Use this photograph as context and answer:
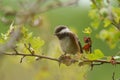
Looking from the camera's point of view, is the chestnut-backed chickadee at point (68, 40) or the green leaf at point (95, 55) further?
the chestnut-backed chickadee at point (68, 40)

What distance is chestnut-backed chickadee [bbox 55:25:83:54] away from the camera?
2120mm

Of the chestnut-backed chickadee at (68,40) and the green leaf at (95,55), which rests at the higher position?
the chestnut-backed chickadee at (68,40)

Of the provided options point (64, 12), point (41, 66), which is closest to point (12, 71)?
point (41, 66)

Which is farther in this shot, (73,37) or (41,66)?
(41,66)

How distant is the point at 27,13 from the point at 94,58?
1.73 ft

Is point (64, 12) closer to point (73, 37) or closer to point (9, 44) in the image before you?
point (73, 37)

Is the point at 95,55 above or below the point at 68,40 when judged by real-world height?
below

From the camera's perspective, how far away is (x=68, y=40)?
2279 millimetres

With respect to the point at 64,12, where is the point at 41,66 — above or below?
below

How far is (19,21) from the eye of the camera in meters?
1.06

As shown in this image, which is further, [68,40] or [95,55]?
[68,40]

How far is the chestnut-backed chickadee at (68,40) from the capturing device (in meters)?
2.12

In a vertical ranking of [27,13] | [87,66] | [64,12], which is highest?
[64,12]

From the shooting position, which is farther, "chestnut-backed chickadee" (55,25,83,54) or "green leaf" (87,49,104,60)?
"chestnut-backed chickadee" (55,25,83,54)
